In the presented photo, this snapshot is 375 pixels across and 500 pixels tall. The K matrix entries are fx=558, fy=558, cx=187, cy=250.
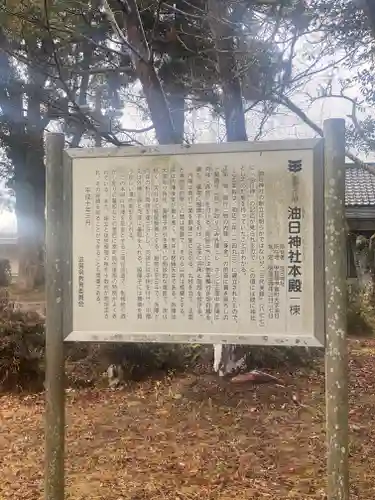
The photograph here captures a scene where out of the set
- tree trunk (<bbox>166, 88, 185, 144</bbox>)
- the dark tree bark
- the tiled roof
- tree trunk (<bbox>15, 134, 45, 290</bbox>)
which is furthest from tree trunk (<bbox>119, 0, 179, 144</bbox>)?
the tiled roof

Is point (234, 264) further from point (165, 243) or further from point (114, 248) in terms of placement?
point (114, 248)

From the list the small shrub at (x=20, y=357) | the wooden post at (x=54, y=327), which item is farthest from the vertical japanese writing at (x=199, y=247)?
the small shrub at (x=20, y=357)

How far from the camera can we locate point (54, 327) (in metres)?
3.05

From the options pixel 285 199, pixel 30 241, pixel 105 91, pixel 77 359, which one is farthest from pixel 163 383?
pixel 30 241

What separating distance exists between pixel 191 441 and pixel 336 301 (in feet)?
8.52

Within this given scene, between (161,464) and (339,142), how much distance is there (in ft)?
9.43

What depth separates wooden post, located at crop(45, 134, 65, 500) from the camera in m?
3.06

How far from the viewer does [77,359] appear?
23.9 ft

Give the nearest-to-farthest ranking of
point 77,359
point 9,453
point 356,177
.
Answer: point 9,453 < point 77,359 < point 356,177

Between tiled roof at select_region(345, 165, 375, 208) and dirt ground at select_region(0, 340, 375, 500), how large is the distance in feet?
30.6

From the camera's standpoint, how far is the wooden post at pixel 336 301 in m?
2.79

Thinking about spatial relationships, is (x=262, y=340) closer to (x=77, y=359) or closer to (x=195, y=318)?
(x=195, y=318)

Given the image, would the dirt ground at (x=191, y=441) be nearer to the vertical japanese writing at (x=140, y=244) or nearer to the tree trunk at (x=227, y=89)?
the tree trunk at (x=227, y=89)

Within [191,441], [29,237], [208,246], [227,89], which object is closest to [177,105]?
[227,89]
